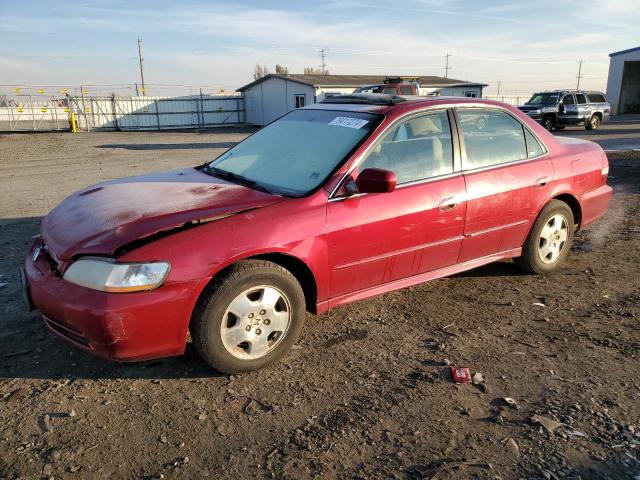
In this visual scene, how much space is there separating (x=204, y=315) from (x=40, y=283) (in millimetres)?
1027

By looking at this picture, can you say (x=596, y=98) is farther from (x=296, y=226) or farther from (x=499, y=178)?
(x=296, y=226)

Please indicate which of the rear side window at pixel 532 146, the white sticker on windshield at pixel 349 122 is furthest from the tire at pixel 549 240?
the white sticker on windshield at pixel 349 122

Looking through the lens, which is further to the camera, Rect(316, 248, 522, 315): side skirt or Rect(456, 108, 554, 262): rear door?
Rect(456, 108, 554, 262): rear door

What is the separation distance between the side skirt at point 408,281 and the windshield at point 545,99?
21400 mm

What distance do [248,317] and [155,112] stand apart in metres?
33.1

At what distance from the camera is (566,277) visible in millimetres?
4926

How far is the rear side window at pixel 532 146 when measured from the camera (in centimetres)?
460

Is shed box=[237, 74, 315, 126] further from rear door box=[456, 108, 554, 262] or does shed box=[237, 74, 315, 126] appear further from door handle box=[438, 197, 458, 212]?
door handle box=[438, 197, 458, 212]

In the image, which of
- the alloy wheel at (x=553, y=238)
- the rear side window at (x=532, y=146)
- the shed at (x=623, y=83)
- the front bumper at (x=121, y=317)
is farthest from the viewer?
the shed at (x=623, y=83)

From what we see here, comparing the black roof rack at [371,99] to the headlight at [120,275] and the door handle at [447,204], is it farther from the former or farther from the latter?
the headlight at [120,275]

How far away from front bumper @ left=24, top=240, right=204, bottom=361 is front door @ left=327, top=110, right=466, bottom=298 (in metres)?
1.06

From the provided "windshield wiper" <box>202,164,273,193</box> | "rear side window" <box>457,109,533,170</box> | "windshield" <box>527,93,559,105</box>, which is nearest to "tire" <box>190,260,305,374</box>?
"windshield wiper" <box>202,164,273,193</box>

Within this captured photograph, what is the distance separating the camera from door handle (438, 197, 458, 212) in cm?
387

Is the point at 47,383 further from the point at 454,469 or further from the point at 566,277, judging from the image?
the point at 566,277
